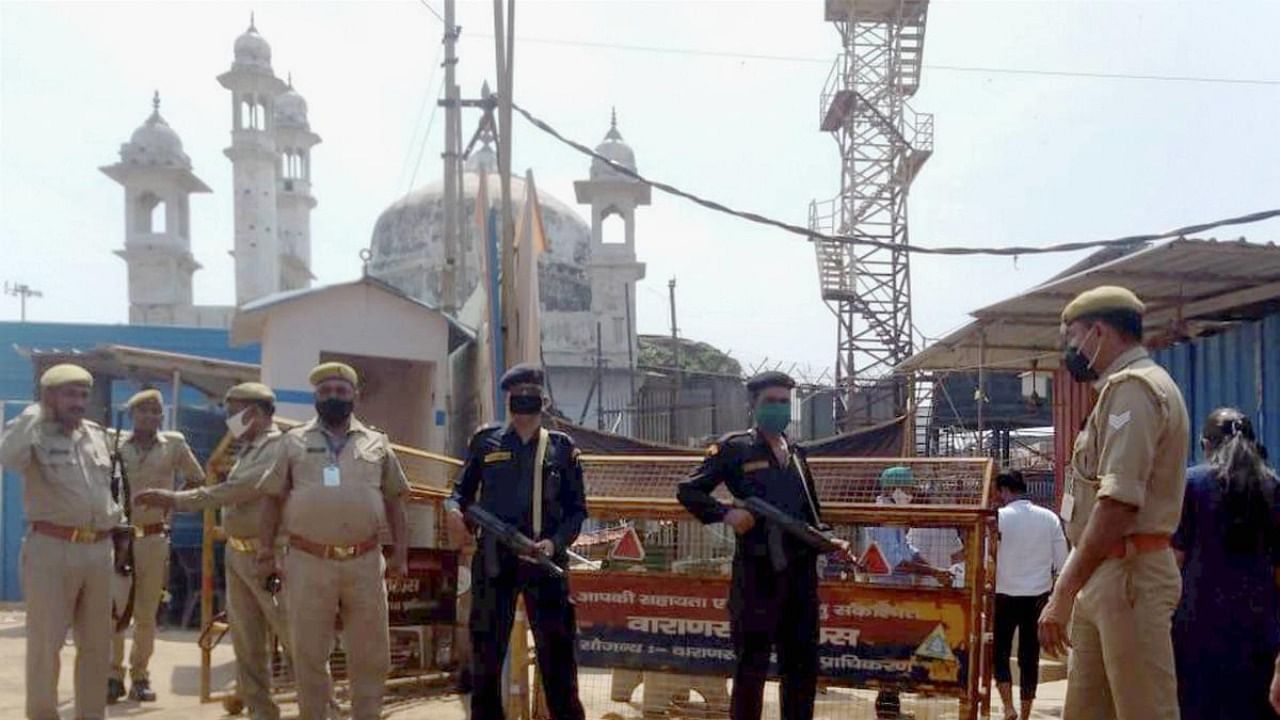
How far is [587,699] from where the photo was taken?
7.20 meters

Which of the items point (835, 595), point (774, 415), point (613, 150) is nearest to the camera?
point (774, 415)

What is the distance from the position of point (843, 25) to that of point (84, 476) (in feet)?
76.2

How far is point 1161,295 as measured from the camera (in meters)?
8.86

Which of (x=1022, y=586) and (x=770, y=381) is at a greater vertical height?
(x=770, y=381)

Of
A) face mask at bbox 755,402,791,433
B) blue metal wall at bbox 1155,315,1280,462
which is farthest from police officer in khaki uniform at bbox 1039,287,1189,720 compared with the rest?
blue metal wall at bbox 1155,315,1280,462

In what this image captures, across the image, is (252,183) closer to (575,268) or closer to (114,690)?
(575,268)

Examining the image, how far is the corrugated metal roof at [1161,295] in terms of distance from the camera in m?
7.33

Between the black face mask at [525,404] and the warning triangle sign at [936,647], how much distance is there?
2259mm

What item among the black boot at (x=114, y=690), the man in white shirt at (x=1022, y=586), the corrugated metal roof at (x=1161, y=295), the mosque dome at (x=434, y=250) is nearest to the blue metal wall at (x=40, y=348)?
the black boot at (x=114, y=690)

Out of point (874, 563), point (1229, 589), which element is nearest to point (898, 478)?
point (874, 563)

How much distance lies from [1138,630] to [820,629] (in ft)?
7.52

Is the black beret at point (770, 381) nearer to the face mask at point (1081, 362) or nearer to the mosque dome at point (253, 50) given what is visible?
the face mask at point (1081, 362)

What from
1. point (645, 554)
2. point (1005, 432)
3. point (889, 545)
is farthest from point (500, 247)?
point (1005, 432)

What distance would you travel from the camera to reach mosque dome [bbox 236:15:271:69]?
1555 inches
